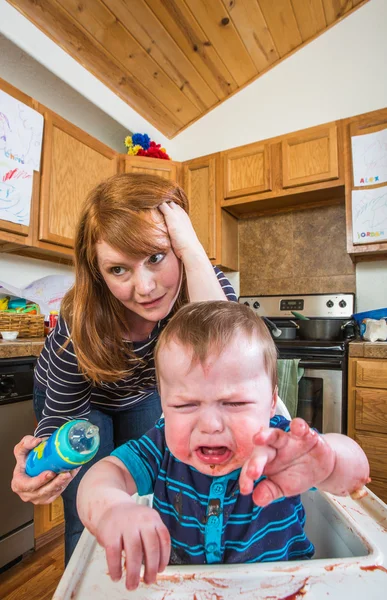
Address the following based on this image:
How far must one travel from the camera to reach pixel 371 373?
1750 mm

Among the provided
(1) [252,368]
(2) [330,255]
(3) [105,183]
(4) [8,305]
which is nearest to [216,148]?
(2) [330,255]

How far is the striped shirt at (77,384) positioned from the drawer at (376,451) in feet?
4.26

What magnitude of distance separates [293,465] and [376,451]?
1659 millimetres

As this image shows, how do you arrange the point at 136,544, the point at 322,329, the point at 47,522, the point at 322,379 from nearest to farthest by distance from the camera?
1. the point at 136,544
2. the point at 47,522
3. the point at 322,379
4. the point at 322,329

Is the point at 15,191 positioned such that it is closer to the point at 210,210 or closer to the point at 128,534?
the point at 210,210

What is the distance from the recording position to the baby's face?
1.52ft

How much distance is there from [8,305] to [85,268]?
51.6 inches

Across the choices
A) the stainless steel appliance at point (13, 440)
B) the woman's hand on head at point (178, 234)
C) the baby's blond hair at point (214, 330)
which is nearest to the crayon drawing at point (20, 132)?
the stainless steel appliance at point (13, 440)

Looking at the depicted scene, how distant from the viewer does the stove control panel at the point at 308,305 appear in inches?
93.4

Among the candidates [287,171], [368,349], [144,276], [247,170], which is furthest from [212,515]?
[247,170]

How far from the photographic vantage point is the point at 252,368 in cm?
50

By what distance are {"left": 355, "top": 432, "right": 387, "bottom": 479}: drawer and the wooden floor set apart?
1.39 metres

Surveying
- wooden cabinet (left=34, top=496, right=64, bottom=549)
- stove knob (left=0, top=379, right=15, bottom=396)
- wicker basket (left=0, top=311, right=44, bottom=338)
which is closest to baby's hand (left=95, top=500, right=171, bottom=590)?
stove knob (left=0, top=379, right=15, bottom=396)

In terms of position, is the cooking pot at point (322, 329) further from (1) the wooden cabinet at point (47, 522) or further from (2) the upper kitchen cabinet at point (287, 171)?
(1) the wooden cabinet at point (47, 522)
